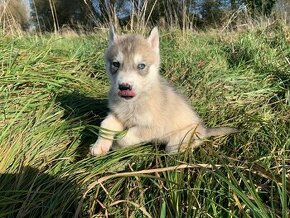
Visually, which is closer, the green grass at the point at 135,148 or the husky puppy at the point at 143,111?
the green grass at the point at 135,148

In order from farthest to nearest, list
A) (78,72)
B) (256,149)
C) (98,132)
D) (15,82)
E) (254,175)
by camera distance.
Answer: (78,72)
(15,82)
(98,132)
(256,149)
(254,175)

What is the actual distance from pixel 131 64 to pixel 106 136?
56 centimetres

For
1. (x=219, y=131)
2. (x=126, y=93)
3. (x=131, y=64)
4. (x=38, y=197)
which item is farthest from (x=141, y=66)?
(x=38, y=197)

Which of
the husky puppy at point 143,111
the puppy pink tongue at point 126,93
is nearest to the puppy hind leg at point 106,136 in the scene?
the husky puppy at point 143,111

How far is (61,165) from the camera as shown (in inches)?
120

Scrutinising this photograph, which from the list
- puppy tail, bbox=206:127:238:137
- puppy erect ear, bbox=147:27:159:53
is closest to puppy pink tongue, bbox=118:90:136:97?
puppy erect ear, bbox=147:27:159:53

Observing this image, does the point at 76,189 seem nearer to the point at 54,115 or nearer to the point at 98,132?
the point at 98,132

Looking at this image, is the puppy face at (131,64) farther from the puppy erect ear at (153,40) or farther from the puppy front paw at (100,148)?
the puppy front paw at (100,148)

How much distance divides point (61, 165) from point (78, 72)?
161 centimetres

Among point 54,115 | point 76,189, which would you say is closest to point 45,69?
point 54,115

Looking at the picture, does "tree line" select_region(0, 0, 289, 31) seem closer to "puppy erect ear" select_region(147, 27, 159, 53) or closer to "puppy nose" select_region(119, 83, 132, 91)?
"puppy erect ear" select_region(147, 27, 159, 53)

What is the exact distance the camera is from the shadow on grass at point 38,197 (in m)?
2.56

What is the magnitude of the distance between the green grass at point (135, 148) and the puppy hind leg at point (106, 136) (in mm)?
73

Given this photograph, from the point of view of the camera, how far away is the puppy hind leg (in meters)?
3.04
